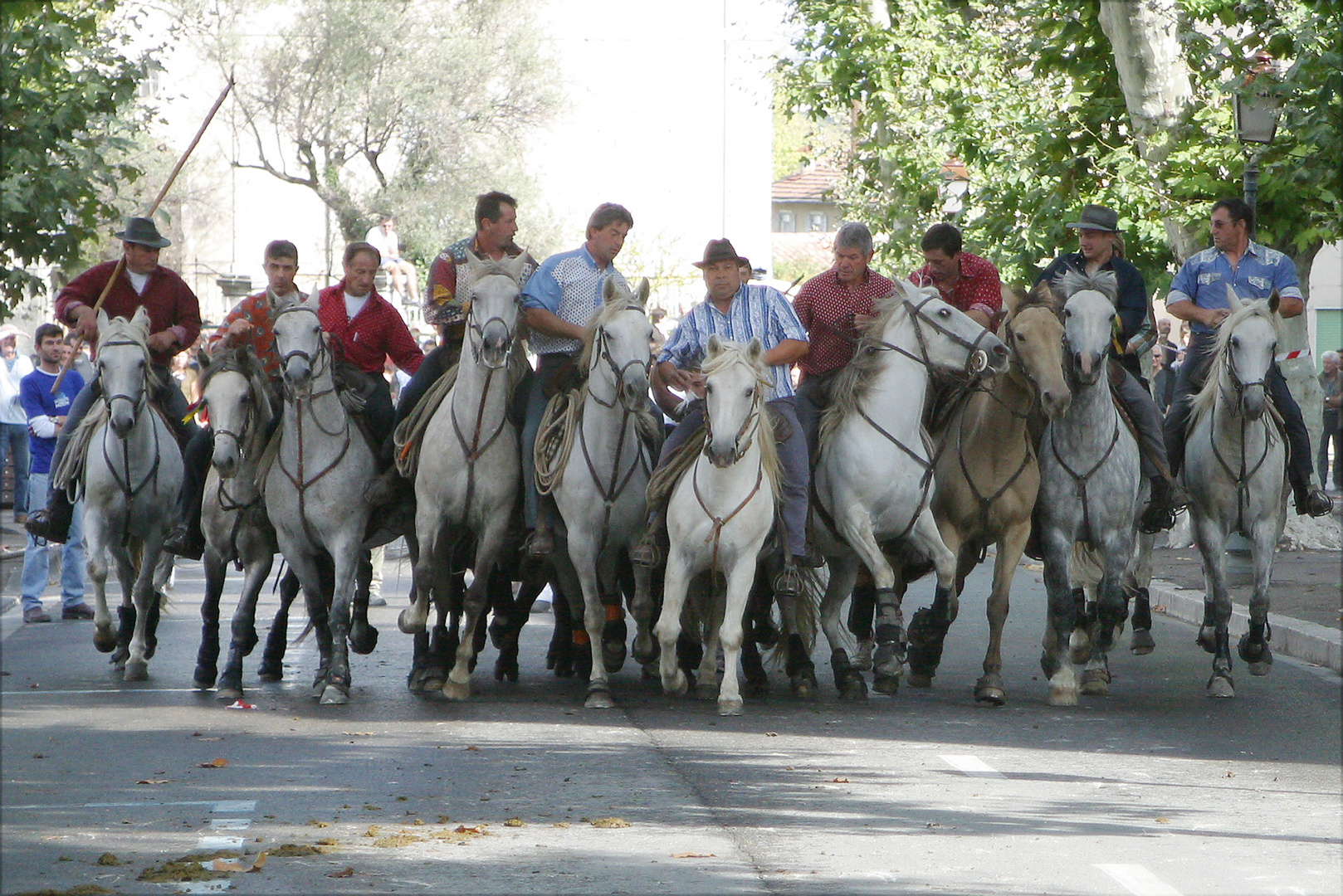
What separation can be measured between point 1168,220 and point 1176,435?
22.8ft

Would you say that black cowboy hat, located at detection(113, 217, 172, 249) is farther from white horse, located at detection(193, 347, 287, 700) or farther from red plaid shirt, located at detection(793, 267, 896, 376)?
red plaid shirt, located at detection(793, 267, 896, 376)

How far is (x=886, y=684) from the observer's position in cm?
991

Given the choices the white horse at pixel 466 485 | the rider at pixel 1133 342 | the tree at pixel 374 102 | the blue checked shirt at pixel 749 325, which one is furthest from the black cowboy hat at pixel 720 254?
the tree at pixel 374 102

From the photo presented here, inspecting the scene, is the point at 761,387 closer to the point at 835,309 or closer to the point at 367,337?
the point at 835,309

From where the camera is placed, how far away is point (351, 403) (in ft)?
33.9

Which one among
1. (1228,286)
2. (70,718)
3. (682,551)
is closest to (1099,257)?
(1228,286)

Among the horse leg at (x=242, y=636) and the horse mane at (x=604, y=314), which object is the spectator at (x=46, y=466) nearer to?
the horse leg at (x=242, y=636)

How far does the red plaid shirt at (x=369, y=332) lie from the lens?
1073 centimetres

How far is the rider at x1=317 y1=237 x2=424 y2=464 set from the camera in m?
10.6

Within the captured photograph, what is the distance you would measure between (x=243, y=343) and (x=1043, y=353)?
15.2 feet

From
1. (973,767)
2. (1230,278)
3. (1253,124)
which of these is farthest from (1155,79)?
(973,767)

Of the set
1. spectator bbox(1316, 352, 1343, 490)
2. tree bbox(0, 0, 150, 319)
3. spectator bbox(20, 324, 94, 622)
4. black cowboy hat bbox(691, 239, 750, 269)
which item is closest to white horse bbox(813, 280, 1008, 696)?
black cowboy hat bbox(691, 239, 750, 269)

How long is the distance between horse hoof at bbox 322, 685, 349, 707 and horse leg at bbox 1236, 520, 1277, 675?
209 inches

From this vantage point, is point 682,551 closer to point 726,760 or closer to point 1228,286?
point 726,760
